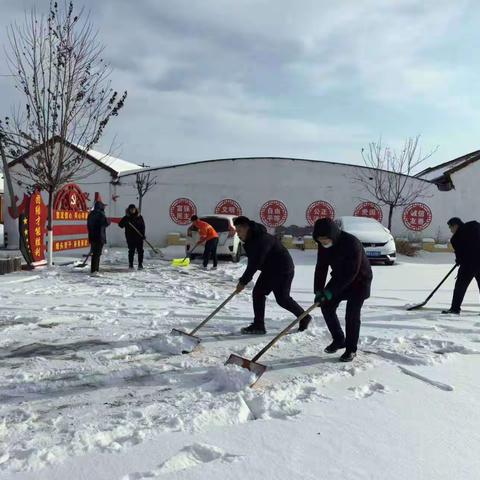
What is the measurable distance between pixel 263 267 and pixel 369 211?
50.1ft

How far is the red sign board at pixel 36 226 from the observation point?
1057cm

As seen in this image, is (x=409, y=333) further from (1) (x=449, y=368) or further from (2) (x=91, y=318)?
(2) (x=91, y=318)

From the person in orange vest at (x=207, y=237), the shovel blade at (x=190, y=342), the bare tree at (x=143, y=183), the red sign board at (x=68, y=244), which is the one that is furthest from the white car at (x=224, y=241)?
the shovel blade at (x=190, y=342)

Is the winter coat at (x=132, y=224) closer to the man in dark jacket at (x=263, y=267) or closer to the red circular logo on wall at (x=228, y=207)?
the man in dark jacket at (x=263, y=267)

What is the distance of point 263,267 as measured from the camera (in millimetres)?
5504

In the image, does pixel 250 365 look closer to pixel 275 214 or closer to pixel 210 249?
pixel 210 249

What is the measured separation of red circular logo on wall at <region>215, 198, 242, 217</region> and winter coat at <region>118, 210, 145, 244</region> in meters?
9.28

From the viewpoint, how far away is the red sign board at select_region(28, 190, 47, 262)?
416 inches

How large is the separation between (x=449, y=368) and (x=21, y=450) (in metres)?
3.51

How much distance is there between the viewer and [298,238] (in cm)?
1948

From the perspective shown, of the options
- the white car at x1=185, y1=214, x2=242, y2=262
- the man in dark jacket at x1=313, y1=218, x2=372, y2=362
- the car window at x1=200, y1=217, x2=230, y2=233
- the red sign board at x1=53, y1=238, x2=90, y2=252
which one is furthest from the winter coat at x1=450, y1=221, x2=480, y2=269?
the red sign board at x1=53, y1=238, x2=90, y2=252

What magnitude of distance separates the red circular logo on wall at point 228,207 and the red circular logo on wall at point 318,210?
2.80 metres

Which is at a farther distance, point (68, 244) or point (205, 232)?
point (68, 244)

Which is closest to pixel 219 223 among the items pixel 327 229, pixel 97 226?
pixel 97 226
